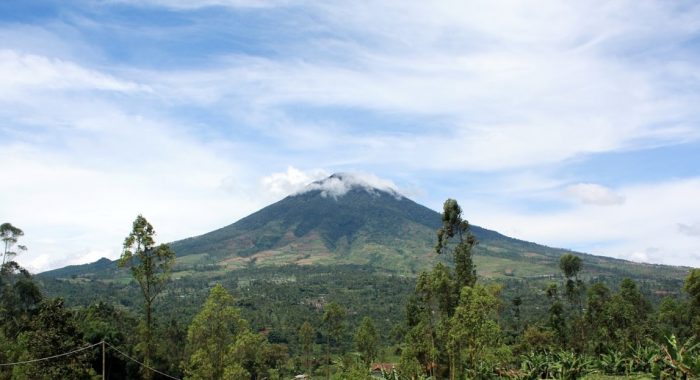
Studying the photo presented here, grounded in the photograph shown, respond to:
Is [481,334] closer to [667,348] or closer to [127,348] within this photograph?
[667,348]

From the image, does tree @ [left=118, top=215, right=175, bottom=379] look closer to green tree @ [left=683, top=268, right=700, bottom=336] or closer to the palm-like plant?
the palm-like plant

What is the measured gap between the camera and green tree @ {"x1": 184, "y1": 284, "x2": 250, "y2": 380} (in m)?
29.8

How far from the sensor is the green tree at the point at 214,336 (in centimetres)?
2984

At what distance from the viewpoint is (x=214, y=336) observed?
30.3m

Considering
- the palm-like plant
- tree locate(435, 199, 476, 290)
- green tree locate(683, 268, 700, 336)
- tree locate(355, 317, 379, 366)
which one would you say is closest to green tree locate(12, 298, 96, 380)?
tree locate(435, 199, 476, 290)

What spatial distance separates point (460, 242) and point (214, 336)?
1633 cm

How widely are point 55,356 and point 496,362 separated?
74.0ft

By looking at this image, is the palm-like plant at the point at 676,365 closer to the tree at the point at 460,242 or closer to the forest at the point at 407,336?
the forest at the point at 407,336

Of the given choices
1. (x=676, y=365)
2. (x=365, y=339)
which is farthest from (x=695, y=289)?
(x=676, y=365)

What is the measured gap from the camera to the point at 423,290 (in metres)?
39.6

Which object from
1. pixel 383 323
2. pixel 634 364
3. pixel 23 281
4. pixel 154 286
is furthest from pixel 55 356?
pixel 383 323

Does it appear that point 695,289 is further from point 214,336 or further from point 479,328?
point 214,336

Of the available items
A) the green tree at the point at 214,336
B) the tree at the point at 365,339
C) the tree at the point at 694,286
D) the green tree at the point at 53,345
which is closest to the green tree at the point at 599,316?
the tree at the point at 694,286

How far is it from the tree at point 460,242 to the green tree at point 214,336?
46.7ft
